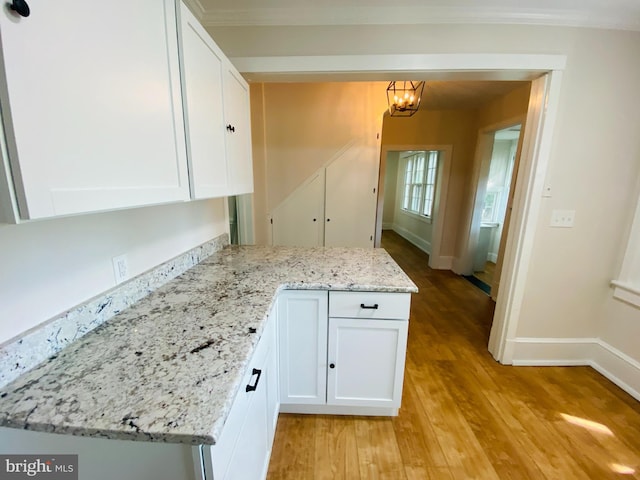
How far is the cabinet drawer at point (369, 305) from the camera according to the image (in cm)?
134

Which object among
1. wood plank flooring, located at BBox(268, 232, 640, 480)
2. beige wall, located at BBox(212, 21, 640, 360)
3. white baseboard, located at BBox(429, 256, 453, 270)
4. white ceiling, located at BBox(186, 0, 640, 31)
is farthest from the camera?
white baseboard, located at BBox(429, 256, 453, 270)

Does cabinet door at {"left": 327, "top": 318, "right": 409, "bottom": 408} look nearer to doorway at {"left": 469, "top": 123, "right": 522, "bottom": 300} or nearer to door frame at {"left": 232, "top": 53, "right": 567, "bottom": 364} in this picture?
door frame at {"left": 232, "top": 53, "right": 567, "bottom": 364}

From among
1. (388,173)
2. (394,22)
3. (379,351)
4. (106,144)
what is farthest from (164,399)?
(388,173)

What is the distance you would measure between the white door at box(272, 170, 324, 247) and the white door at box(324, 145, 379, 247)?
0.09m

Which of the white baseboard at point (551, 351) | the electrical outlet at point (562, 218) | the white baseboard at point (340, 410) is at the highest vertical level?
the electrical outlet at point (562, 218)

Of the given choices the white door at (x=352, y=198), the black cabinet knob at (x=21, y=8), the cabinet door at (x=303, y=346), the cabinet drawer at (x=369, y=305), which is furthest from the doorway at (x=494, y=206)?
the black cabinet knob at (x=21, y=8)

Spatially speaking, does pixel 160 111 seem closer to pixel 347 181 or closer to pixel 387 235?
pixel 347 181

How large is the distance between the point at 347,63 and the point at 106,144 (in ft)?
5.21

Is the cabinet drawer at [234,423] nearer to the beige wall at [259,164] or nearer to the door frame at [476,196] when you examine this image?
the beige wall at [259,164]

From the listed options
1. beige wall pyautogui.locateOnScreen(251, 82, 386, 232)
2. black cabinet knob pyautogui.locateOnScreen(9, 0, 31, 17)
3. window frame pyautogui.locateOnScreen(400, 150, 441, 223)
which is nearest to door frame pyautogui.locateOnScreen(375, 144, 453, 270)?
window frame pyautogui.locateOnScreen(400, 150, 441, 223)

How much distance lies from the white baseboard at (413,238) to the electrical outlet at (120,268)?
4742 millimetres

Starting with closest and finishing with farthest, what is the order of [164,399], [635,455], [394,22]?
[164,399] < [635,455] < [394,22]

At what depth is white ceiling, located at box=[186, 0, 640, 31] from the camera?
1.58 metres

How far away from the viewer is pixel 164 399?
24.3 inches
